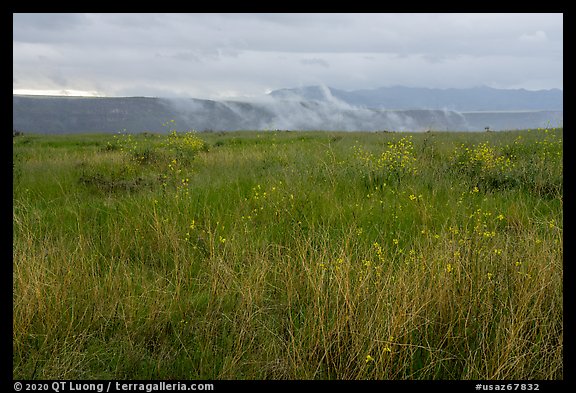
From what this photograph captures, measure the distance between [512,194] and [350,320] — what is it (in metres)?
4.53

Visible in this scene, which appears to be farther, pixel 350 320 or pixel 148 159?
pixel 148 159

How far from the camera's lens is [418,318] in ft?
9.30

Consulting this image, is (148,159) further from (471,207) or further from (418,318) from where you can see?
(418,318)

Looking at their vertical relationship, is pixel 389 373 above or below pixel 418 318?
below
